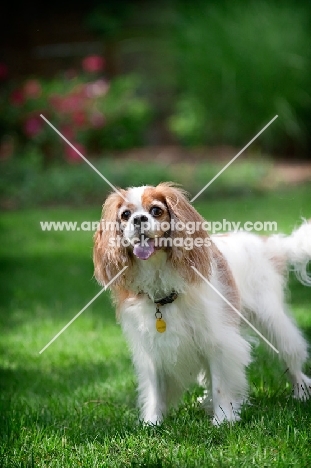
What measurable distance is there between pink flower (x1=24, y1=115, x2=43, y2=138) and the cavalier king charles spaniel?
33.8 feet

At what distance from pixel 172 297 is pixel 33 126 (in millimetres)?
10870

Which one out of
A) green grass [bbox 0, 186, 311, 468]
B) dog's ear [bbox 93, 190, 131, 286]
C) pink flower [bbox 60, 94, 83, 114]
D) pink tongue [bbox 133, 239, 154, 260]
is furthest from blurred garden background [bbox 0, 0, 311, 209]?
pink tongue [bbox 133, 239, 154, 260]

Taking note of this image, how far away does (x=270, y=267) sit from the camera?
16.2 feet

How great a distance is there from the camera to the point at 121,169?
1331 cm

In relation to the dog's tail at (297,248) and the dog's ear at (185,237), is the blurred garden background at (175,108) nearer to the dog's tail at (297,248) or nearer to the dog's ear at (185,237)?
the dog's tail at (297,248)

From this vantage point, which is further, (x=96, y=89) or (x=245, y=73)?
(x=96, y=89)

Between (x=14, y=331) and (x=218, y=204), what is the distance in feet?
18.2

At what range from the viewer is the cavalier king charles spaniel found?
163 inches

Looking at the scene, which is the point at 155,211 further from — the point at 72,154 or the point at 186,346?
the point at 72,154

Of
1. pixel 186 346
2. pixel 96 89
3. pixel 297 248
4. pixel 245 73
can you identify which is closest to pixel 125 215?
pixel 186 346

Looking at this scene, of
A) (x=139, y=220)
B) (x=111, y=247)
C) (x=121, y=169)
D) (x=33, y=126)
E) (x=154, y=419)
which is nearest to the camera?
(x=139, y=220)

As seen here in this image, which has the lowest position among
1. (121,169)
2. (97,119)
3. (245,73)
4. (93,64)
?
(121,169)

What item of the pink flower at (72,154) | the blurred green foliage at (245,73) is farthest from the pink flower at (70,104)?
the blurred green foliage at (245,73)

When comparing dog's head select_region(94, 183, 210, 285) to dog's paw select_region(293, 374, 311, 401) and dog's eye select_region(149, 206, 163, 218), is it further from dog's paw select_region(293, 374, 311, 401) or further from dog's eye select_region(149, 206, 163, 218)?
dog's paw select_region(293, 374, 311, 401)
